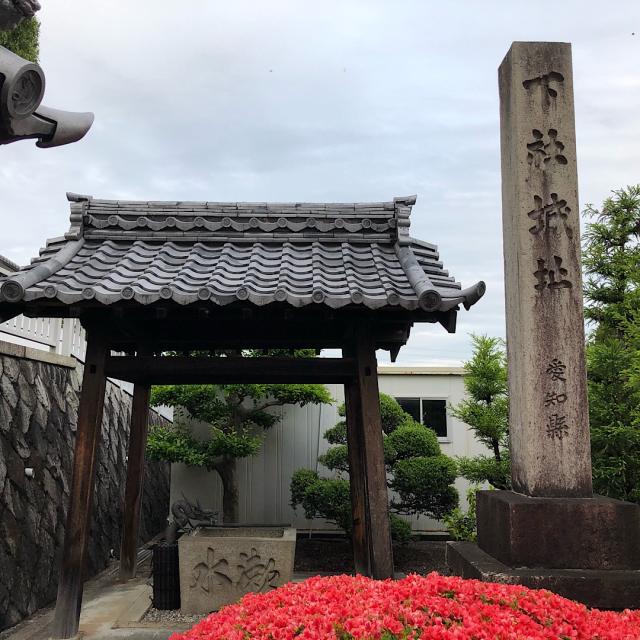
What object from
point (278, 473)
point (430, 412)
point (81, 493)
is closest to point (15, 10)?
point (81, 493)

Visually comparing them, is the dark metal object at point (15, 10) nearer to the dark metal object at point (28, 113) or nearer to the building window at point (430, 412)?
the dark metal object at point (28, 113)

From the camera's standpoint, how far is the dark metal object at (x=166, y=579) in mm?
7223

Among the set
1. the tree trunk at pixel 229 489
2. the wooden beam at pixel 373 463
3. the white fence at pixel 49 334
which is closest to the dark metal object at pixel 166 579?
the wooden beam at pixel 373 463

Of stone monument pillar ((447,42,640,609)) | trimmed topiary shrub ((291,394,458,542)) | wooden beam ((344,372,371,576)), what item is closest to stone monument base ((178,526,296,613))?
wooden beam ((344,372,371,576))

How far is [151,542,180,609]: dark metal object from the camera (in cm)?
722

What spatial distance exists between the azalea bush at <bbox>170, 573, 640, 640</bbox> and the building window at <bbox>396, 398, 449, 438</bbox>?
948 centimetres

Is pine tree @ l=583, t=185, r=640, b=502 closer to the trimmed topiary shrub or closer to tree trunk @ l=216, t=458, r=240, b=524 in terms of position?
the trimmed topiary shrub

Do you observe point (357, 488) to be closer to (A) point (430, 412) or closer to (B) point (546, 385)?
(B) point (546, 385)

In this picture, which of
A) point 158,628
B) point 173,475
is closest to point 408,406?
point 173,475

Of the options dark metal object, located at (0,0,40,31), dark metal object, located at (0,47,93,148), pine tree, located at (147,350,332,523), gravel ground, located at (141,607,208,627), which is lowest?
gravel ground, located at (141,607,208,627)

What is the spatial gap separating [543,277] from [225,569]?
15.6 feet

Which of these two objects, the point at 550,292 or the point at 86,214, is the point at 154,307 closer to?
the point at 86,214

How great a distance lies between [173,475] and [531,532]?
8323 millimetres

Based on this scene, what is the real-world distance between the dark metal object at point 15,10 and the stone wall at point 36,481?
5.13 metres
